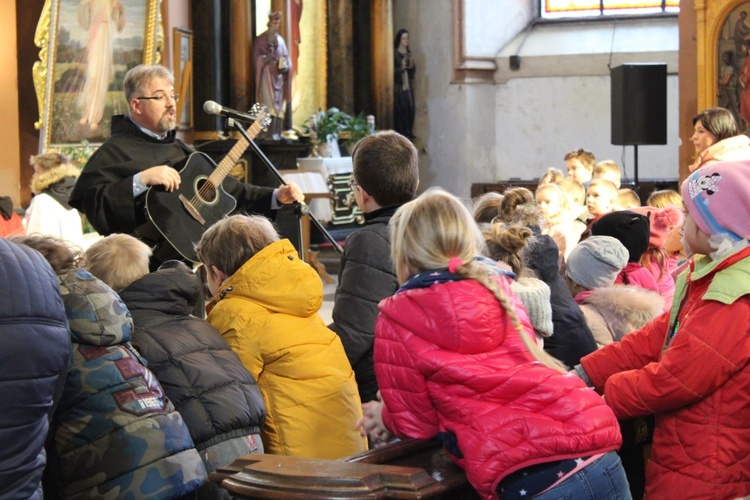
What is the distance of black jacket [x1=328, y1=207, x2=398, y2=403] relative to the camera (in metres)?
3.50

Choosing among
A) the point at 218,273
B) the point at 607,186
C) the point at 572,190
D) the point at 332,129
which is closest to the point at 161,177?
the point at 218,273

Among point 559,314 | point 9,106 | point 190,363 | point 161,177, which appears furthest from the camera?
point 9,106

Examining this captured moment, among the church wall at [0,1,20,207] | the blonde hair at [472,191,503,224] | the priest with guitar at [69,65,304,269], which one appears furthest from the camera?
the church wall at [0,1,20,207]

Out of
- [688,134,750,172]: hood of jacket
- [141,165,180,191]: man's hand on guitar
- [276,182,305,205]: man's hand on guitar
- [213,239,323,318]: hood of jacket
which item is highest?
[688,134,750,172]: hood of jacket

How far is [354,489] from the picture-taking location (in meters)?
2.17

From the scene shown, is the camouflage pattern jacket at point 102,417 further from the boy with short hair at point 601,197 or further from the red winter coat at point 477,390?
the boy with short hair at point 601,197

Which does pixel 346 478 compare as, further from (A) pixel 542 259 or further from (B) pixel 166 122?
(B) pixel 166 122

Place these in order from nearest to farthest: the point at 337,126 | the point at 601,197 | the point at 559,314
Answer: the point at 559,314 → the point at 601,197 → the point at 337,126

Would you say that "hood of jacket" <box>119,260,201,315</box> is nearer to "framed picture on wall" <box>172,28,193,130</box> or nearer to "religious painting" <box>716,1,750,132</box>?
"religious painting" <box>716,1,750,132</box>

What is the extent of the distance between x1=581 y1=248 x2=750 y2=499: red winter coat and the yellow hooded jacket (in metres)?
0.97

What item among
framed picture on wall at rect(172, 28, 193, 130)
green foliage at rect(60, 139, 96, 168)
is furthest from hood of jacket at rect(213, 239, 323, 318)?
framed picture on wall at rect(172, 28, 193, 130)

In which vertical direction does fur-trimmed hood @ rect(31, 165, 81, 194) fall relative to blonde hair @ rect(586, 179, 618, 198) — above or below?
above

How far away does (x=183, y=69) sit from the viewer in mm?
12039

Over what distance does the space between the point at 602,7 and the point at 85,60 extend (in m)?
9.82
